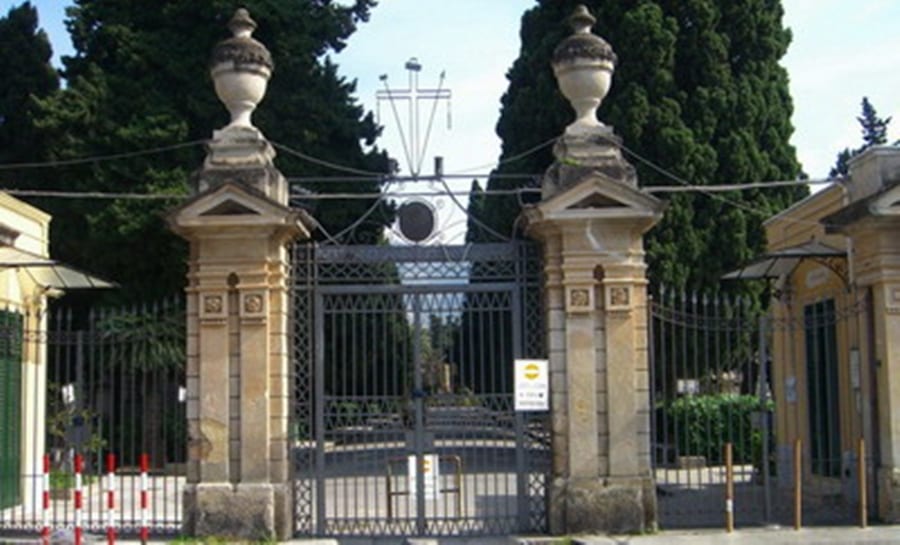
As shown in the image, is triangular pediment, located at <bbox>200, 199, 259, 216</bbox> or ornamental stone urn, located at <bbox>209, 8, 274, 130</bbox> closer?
triangular pediment, located at <bbox>200, 199, 259, 216</bbox>

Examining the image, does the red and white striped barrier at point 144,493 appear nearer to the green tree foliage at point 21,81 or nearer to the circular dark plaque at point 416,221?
the circular dark plaque at point 416,221

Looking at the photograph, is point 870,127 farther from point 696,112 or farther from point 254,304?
point 254,304

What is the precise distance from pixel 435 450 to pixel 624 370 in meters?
2.35

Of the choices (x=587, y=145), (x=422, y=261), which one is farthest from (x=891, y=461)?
(x=422, y=261)

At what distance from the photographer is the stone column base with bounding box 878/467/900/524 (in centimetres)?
1273

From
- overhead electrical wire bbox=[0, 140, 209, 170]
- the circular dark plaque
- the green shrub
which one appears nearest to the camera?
the circular dark plaque

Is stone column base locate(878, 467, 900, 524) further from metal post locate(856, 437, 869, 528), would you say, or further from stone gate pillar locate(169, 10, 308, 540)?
stone gate pillar locate(169, 10, 308, 540)

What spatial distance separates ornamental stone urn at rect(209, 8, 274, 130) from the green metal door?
4.91 meters

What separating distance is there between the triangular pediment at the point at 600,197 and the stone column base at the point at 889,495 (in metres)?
3.91

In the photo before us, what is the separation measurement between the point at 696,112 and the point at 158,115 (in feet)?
40.4

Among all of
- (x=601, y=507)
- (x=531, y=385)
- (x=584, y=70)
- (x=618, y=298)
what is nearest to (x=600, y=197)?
(x=618, y=298)

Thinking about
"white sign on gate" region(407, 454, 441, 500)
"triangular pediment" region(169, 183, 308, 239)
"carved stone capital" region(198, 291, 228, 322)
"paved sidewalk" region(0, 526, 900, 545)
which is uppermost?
"triangular pediment" region(169, 183, 308, 239)

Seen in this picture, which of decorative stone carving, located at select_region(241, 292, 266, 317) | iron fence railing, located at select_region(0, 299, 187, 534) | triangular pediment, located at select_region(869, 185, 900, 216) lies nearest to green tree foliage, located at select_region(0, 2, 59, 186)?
iron fence railing, located at select_region(0, 299, 187, 534)

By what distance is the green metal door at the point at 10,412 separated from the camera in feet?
52.0
